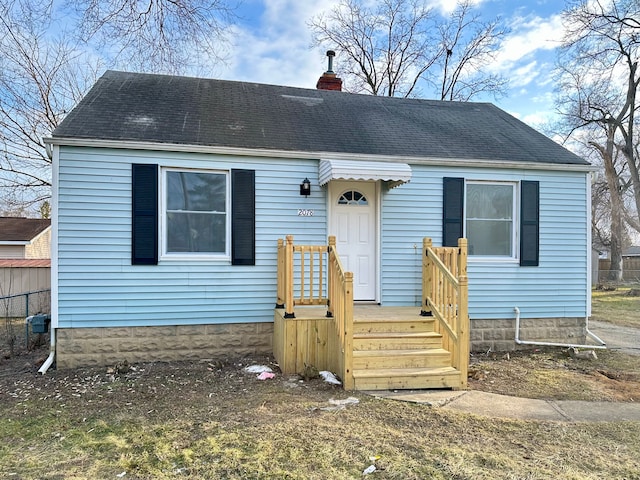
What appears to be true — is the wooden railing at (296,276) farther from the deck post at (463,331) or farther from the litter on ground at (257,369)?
the deck post at (463,331)

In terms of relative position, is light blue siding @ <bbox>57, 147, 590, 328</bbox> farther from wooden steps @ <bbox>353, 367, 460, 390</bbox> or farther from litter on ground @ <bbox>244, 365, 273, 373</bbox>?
wooden steps @ <bbox>353, 367, 460, 390</bbox>

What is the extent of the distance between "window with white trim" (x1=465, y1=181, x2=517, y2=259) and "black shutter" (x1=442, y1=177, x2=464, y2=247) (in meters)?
0.17

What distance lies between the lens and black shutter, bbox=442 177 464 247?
22.0 feet

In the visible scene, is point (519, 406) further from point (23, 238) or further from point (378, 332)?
point (23, 238)

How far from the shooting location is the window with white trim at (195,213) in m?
5.97

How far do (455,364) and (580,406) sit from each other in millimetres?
1270

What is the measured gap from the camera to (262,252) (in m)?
6.22

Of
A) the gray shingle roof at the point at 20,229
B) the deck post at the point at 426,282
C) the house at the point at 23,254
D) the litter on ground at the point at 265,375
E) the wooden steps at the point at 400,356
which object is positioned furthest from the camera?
the gray shingle roof at the point at 20,229

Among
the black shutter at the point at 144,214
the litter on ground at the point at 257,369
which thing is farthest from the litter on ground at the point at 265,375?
the black shutter at the point at 144,214

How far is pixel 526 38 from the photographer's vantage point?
1402cm

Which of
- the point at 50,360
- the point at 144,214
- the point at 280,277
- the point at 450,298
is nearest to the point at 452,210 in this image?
the point at 450,298

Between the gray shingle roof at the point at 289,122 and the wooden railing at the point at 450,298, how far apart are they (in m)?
1.74

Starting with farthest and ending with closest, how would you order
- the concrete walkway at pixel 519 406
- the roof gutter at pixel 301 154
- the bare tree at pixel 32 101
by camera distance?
1. the bare tree at pixel 32 101
2. the roof gutter at pixel 301 154
3. the concrete walkway at pixel 519 406

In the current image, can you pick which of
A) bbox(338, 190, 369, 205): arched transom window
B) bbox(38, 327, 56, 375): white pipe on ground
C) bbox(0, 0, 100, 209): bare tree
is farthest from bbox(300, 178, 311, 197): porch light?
bbox(0, 0, 100, 209): bare tree
